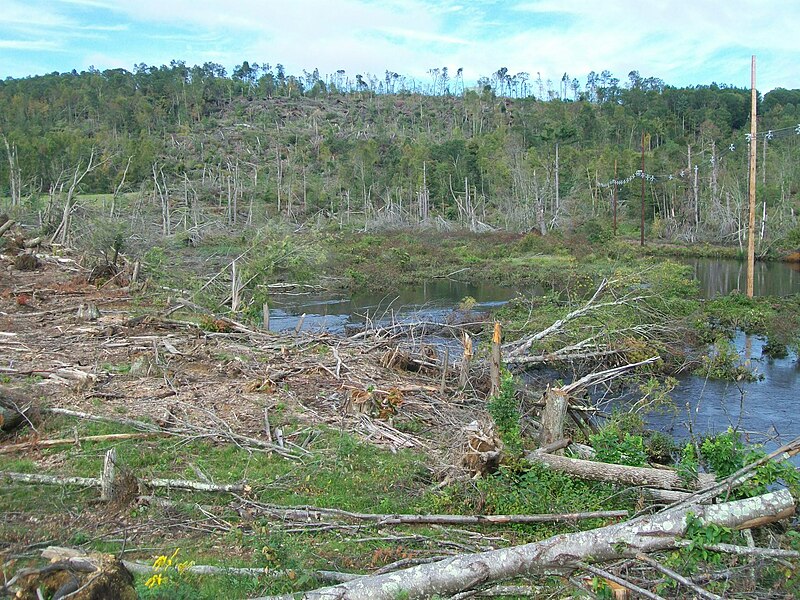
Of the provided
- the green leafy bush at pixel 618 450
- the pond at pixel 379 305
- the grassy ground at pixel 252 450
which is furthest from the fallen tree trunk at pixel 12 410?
Answer: the pond at pixel 379 305

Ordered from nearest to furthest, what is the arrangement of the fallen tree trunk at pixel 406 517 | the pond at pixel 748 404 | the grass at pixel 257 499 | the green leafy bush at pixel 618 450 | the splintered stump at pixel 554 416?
the grass at pixel 257 499, the fallen tree trunk at pixel 406 517, the green leafy bush at pixel 618 450, the splintered stump at pixel 554 416, the pond at pixel 748 404

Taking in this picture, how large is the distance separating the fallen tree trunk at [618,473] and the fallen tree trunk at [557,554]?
3.19 ft

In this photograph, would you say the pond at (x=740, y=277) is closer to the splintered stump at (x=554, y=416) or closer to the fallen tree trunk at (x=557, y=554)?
the splintered stump at (x=554, y=416)

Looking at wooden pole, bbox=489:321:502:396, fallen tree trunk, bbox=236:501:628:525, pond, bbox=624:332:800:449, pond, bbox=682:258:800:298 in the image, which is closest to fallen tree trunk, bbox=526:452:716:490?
fallen tree trunk, bbox=236:501:628:525

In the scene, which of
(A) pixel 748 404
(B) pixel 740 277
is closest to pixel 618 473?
(A) pixel 748 404

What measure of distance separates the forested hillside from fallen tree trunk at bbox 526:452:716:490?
22.4 metres

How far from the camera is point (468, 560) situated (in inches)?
203

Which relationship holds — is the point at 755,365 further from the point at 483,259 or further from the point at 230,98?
the point at 230,98

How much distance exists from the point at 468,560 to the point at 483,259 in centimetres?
3392

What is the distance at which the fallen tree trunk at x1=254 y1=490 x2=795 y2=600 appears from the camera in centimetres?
479

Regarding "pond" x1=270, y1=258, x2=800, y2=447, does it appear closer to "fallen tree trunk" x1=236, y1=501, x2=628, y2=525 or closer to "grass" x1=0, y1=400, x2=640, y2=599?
"fallen tree trunk" x1=236, y1=501, x2=628, y2=525

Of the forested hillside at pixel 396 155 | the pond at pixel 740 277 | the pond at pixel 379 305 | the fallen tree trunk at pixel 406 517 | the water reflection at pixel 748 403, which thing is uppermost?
the forested hillside at pixel 396 155

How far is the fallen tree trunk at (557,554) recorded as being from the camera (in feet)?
15.7

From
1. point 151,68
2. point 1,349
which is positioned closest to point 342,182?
point 1,349
